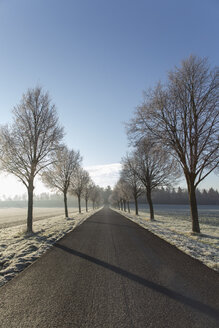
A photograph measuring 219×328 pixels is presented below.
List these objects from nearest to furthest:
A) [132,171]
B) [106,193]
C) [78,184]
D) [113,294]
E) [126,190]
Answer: [113,294], [132,171], [78,184], [126,190], [106,193]

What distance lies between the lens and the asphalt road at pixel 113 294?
2486 millimetres

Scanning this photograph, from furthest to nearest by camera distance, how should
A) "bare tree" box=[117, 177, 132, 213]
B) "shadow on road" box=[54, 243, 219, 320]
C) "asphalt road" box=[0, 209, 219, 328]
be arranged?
"bare tree" box=[117, 177, 132, 213] < "shadow on road" box=[54, 243, 219, 320] < "asphalt road" box=[0, 209, 219, 328]

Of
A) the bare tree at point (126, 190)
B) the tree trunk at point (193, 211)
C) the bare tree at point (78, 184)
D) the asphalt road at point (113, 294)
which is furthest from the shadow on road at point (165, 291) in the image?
the bare tree at point (78, 184)

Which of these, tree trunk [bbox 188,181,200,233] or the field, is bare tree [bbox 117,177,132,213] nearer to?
the field

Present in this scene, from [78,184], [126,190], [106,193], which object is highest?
[78,184]

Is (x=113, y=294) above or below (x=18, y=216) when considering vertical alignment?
above

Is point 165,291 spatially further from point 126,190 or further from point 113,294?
point 126,190

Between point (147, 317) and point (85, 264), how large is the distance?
9.31 feet

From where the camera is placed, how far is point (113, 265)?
476cm

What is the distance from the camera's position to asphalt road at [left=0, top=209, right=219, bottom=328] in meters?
2.49

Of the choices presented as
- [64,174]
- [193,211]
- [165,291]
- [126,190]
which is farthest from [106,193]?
[165,291]

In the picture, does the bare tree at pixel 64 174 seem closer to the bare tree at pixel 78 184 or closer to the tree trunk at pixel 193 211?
the bare tree at pixel 78 184

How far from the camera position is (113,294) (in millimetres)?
3193

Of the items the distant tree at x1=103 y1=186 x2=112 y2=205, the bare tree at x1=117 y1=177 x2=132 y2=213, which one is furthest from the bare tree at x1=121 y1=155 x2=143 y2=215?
the distant tree at x1=103 y1=186 x2=112 y2=205
